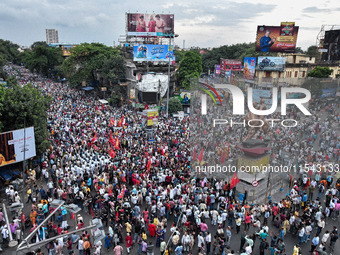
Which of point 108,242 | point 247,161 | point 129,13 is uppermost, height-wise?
point 129,13

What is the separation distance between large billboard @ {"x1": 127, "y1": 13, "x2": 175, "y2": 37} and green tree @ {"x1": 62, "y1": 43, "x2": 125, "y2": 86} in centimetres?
507

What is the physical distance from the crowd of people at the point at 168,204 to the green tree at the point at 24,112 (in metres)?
1.81

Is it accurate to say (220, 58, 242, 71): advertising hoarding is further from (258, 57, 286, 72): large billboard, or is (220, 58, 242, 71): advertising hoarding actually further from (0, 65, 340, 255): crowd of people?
(0, 65, 340, 255): crowd of people

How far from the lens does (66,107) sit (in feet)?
107

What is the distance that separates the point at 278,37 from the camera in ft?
134

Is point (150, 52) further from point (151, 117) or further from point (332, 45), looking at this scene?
point (332, 45)

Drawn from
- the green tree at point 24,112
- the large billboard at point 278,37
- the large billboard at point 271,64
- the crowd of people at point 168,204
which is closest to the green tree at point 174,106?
the large billboard at point 271,64

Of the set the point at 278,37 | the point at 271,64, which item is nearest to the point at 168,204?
the point at 271,64

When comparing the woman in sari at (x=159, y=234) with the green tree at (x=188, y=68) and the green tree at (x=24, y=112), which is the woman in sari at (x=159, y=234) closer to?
the green tree at (x=24, y=112)

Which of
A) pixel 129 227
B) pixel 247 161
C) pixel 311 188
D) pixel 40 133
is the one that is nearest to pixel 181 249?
pixel 129 227

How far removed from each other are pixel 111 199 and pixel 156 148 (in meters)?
7.80

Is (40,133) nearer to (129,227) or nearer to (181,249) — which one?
(129,227)

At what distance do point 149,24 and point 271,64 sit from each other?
820 inches

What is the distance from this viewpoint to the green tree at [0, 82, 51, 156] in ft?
53.8
